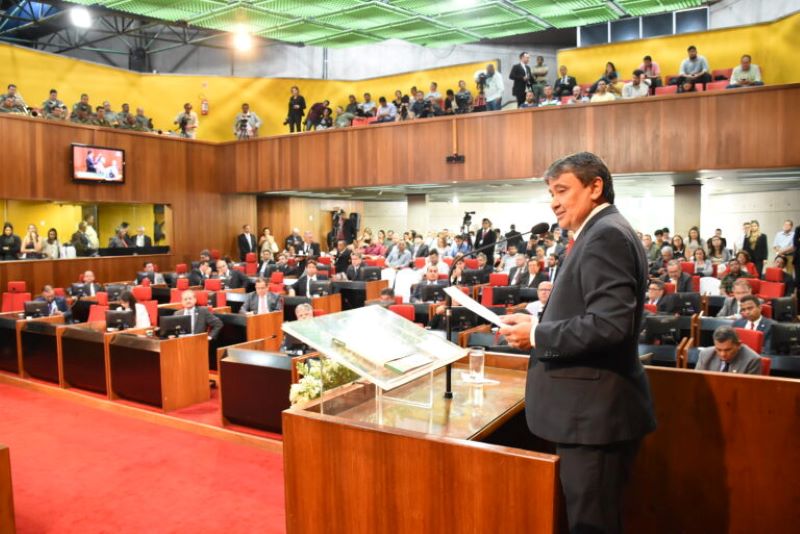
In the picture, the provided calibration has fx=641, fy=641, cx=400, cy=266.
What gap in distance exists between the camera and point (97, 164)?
1255cm

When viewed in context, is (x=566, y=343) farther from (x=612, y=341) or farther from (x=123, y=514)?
(x=123, y=514)

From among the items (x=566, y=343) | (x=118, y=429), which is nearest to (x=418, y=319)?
(x=118, y=429)

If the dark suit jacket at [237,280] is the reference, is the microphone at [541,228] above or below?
above

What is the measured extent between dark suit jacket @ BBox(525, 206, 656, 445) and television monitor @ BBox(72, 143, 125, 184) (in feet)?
40.9

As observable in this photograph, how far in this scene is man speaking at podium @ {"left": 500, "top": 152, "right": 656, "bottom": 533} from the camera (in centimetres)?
167

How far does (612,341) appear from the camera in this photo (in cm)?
164

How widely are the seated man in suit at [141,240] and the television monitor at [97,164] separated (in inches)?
48.2

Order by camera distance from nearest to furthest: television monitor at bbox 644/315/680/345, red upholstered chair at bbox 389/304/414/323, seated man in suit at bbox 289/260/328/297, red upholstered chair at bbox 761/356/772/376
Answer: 1. red upholstered chair at bbox 761/356/772/376
2. television monitor at bbox 644/315/680/345
3. red upholstered chair at bbox 389/304/414/323
4. seated man in suit at bbox 289/260/328/297

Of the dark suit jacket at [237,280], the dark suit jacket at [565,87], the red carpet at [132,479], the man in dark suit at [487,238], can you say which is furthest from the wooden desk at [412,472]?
the dark suit jacket at [565,87]

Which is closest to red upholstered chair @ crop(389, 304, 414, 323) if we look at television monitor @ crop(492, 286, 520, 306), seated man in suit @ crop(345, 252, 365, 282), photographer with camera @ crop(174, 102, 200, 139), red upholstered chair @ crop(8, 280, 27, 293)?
television monitor @ crop(492, 286, 520, 306)

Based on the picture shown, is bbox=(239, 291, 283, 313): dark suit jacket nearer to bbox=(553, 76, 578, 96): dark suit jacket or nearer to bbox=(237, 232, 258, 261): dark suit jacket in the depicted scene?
bbox=(553, 76, 578, 96): dark suit jacket

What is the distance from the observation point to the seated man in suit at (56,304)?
7.70 metres

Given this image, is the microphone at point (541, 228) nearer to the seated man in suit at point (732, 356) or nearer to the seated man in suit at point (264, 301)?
the seated man in suit at point (732, 356)

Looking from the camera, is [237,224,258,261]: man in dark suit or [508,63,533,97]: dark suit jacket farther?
[237,224,258,261]: man in dark suit
